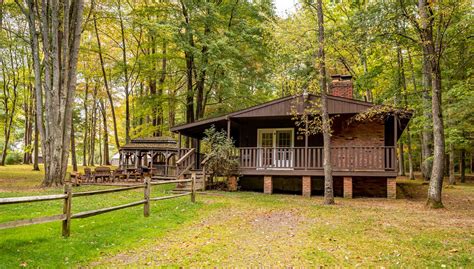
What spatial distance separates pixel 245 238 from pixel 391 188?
915 cm

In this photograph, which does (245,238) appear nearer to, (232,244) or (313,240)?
(232,244)

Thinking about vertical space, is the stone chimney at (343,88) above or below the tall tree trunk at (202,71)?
below

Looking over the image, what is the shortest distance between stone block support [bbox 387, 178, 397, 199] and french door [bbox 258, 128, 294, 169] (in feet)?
13.7

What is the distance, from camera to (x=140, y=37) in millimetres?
27094

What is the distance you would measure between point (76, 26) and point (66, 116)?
14.3 feet

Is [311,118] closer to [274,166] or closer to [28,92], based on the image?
[274,166]

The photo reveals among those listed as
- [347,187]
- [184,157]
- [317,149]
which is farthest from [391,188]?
[184,157]

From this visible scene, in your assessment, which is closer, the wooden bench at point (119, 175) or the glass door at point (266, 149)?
the glass door at point (266, 149)

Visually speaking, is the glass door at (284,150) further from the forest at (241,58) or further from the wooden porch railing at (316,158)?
the forest at (241,58)

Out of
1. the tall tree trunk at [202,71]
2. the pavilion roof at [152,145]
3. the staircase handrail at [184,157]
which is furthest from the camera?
the pavilion roof at [152,145]

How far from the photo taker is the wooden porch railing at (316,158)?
1370 cm

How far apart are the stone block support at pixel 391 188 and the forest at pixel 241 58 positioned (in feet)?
8.59

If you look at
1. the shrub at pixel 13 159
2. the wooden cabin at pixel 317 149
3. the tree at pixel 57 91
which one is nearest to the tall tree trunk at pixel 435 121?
the wooden cabin at pixel 317 149

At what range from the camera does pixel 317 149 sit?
48.8 ft
